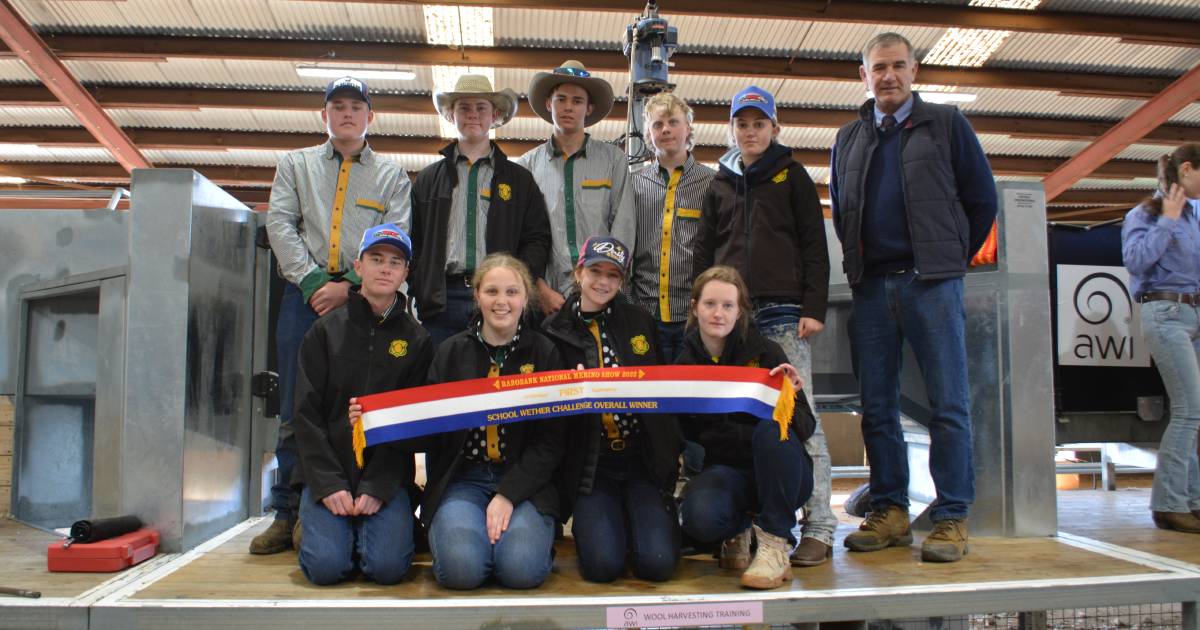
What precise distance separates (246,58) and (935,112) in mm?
7734

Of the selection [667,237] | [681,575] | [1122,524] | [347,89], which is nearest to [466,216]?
[347,89]

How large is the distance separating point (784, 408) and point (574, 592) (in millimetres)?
865

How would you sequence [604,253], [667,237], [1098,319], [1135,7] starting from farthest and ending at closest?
[1135,7] < [1098,319] < [667,237] < [604,253]

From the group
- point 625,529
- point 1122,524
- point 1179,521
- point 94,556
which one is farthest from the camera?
point 1122,524

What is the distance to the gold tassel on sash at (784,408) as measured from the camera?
2621 millimetres

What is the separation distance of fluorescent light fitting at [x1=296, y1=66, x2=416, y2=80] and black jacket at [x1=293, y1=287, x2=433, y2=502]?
266 inches

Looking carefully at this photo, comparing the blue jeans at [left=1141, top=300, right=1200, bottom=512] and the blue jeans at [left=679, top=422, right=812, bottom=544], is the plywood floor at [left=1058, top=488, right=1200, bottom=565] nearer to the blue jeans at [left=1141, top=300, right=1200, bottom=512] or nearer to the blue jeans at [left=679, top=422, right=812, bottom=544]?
the blue jeans at [left=1141, top=300, right=1200, bottom=512]

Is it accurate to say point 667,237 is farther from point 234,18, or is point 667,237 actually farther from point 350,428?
point 234,18

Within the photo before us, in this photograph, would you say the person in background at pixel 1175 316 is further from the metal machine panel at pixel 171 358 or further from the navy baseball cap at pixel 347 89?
the metal machine panel at pixel 171 358

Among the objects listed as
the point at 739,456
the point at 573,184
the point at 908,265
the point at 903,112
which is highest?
the point at 903,112

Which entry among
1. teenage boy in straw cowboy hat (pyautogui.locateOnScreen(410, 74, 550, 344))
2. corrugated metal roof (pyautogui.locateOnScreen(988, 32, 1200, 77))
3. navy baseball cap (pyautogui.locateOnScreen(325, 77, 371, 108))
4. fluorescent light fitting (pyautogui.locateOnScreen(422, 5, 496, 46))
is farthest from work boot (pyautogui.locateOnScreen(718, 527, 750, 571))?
corrugated metal roof (pyautogui.locateOnScreen(988, 32, 1200, 77))

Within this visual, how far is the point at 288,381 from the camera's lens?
314cm

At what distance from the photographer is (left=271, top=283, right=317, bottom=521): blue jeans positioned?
3.06 meters

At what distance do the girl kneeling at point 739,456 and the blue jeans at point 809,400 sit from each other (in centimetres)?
17
